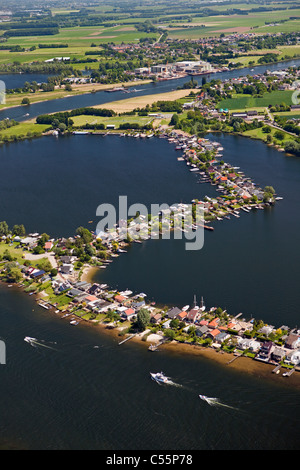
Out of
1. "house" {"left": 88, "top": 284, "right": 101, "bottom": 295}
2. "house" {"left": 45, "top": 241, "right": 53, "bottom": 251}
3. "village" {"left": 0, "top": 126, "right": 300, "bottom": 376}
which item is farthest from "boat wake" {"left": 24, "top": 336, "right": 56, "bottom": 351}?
"house" {"left": 45, "top": 241, "right": 53, "bottom": 251}

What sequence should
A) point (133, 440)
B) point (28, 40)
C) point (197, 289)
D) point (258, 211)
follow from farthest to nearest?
1. point (28, 40)
2. point (258, 211)
3. point (197, 289)
4. point (133, 440)

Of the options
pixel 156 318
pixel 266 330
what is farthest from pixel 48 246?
pixel 266 330

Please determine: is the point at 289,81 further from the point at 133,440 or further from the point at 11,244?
the point at 133,440

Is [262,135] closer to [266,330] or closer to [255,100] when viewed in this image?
[255,100]

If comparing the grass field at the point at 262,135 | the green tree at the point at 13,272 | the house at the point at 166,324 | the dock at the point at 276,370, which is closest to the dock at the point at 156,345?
the house at the point at 166,324

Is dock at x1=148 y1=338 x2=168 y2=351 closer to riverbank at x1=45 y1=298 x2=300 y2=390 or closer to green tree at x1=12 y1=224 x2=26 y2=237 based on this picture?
riverbank at x1=45 y1=298 x2=300 y2=390
